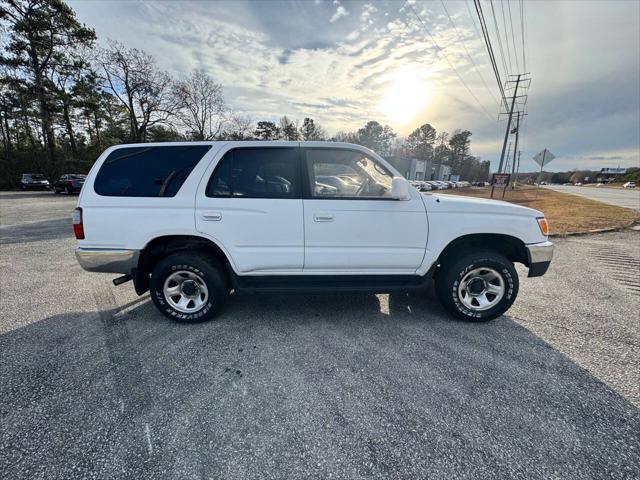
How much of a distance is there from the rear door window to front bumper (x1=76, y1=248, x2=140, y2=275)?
44.3 inches

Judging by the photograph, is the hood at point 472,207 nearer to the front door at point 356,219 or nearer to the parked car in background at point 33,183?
the front door at point 356,219

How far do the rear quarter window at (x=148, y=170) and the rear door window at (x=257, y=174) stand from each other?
0.32 meters

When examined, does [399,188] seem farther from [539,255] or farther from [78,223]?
[78,223]

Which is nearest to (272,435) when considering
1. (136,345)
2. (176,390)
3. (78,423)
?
(176,390)

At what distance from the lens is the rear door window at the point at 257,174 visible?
116 inches

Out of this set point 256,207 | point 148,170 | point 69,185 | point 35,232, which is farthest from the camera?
point 69,185

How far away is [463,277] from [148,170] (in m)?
3.72

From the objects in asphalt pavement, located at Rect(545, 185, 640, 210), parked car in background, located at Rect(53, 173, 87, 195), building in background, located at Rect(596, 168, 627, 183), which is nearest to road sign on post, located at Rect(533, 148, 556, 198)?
asphalt pavement, located at Rect(545, 185, 640, 210)

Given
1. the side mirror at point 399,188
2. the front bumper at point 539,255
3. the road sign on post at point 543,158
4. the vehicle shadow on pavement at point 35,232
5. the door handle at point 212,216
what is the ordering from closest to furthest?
1. the side mirror at point 399,188
2. the door handle at point 212,216
3. the front bumper at point 539,255
4. the vehicle shadow on pavement at point 35,232
5. the road sign on post at point 543,158

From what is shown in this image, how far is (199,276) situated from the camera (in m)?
3.07

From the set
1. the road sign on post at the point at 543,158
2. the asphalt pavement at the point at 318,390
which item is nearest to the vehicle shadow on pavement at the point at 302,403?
the asphalt pavement at the point at 318,390

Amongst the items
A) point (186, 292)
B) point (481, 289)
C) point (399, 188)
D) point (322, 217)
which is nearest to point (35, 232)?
point (186, 292)

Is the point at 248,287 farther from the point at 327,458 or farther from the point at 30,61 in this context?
the point at 30,61

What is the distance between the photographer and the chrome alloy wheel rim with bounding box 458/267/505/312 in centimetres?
319
